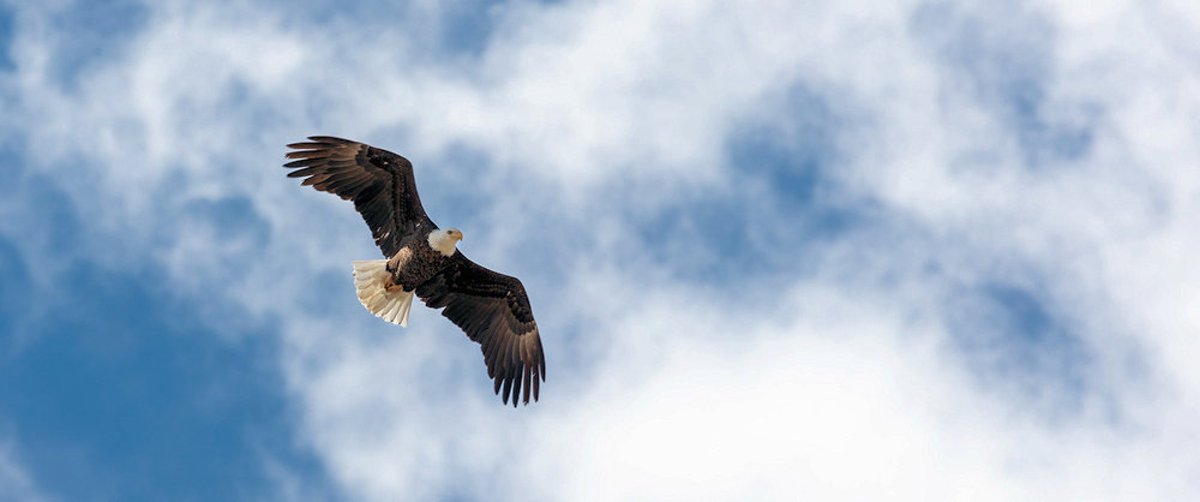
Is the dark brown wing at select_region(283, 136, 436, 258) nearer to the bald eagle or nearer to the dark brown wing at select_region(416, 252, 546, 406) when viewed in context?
the bald eagle

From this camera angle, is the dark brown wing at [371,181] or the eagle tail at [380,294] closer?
the dark brown wing at [371,181]

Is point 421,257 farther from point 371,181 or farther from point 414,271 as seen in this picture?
point 371,181

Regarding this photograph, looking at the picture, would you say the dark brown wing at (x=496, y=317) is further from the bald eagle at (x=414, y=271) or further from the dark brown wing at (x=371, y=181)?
the dark brown wing at (x=371, y=181)

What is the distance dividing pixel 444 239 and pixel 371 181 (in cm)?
114

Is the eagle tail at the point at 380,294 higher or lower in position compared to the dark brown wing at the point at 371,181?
lower

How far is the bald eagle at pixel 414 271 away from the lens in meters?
15.9

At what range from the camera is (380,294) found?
16.6 meters

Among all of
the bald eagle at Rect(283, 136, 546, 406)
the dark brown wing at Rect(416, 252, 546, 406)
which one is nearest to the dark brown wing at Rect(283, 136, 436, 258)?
the bald eagle at Rect(283, 136, 546, 406)

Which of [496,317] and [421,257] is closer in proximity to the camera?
[421,257]

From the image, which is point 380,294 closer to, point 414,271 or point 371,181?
point 414,271

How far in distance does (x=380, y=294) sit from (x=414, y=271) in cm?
67

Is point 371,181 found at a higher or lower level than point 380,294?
higher

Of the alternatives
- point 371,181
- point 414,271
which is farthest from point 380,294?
point 371,181

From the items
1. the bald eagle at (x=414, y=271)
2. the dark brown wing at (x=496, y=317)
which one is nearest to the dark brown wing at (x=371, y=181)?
the bald eagle at (x=414, y=271)
